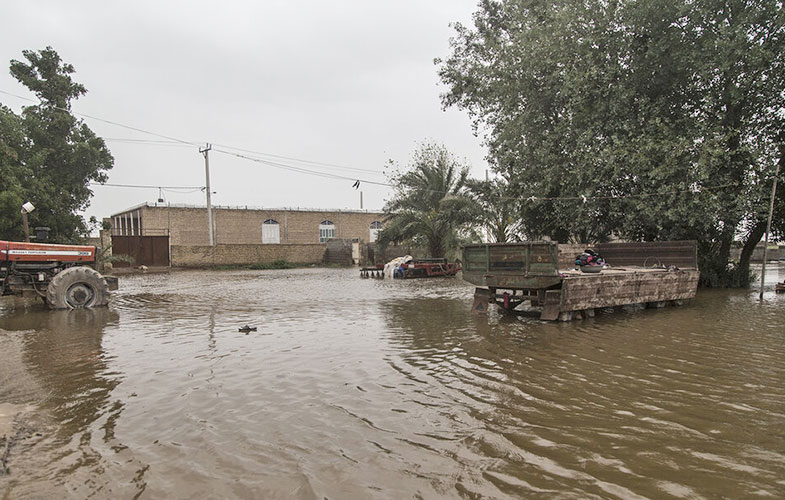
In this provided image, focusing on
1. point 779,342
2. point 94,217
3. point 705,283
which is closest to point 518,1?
point 705,283

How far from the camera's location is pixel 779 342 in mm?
6934

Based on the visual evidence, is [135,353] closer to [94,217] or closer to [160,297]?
[160,297]

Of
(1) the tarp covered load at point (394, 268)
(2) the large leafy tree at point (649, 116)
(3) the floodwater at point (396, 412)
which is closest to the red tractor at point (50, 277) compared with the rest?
(3) the floodwater at point (396, 412)

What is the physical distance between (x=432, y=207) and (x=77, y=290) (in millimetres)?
18796

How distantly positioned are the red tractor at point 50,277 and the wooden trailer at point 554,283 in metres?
8.94

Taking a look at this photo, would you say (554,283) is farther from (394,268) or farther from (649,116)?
(394,268)

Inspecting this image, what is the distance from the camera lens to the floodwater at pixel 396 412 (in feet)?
9.81

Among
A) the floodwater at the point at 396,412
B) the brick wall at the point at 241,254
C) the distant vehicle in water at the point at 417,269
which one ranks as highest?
the brick wall at the point at 241,254

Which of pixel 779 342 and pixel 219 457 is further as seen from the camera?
pixel 779 342

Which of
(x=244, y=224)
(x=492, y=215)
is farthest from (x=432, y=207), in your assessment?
(x=244, y=224)

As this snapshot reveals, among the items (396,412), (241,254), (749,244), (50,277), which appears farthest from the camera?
(241,254)

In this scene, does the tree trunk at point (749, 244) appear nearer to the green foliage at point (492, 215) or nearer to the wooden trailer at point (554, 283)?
the wooden trailer at point (554, 283)

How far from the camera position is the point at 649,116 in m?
15.3

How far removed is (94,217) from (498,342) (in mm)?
27430
